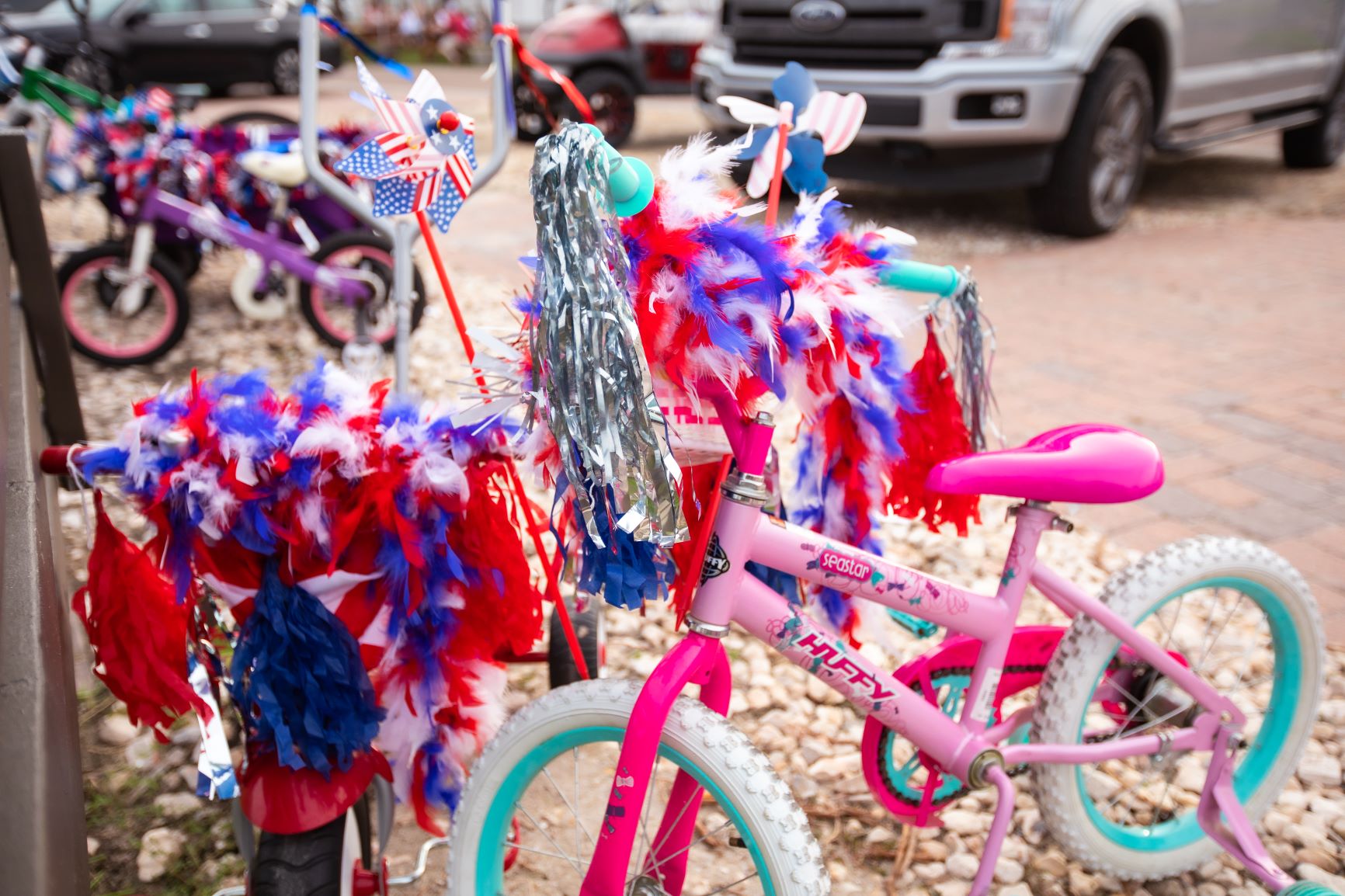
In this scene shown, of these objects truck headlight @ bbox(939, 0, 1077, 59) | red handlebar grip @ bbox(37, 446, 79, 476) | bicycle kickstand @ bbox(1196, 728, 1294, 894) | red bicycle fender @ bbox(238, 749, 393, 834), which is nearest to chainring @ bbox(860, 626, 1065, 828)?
bicycle kickstand @ bbox(1196, 728, 1294, 894)

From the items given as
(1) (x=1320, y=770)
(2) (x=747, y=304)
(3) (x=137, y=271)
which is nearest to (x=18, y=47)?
(3) (x=137, y=271)

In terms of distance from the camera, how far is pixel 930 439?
175cm

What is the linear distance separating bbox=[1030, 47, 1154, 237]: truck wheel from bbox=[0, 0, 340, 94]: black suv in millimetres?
8092

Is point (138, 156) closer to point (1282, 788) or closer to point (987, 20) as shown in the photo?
point (987, 20)

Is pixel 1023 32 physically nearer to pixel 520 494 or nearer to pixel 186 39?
pixel 520 494

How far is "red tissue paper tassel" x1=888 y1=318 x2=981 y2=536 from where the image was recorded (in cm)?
173

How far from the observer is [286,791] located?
1.52 metres

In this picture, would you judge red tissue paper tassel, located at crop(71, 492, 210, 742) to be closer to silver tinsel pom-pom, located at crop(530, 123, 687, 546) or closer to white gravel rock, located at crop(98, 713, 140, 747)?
silver tinsel pom-pom, located at crop(530, 123, 687, 546)

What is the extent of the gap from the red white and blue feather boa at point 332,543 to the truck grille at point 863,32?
14.9 feet

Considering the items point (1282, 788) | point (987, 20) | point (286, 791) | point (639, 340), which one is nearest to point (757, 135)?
point (639, 340)

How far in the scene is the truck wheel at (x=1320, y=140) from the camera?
752 centimetres

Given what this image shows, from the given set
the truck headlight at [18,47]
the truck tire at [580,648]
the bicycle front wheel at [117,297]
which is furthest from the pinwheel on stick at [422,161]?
the truck headlight at [18,47]

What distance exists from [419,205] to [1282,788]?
192 cm

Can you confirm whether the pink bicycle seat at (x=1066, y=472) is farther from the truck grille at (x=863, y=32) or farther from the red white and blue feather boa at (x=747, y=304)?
A: the truck grille at (x=863, y=32)
